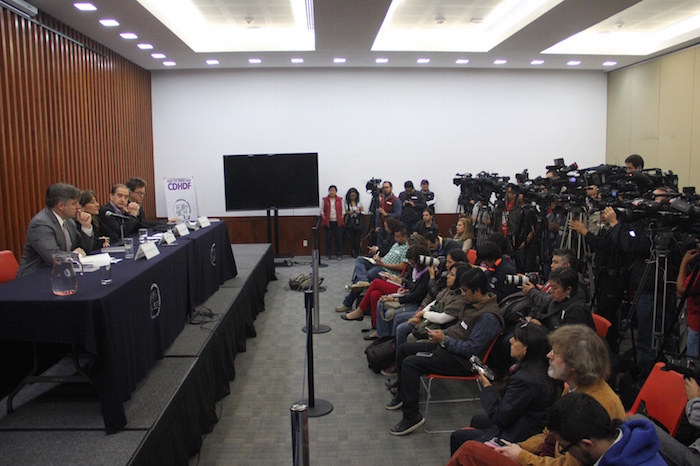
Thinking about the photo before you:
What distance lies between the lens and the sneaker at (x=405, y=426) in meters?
3.23

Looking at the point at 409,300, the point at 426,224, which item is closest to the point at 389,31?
the point at 426,224

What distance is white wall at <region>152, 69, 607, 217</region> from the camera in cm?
955

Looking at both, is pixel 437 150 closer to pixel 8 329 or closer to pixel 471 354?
pixel 471 354

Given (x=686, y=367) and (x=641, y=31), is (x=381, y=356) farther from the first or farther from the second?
(x=641, y=31)

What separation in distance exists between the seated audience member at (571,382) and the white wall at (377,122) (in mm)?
7846

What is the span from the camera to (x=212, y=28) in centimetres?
790

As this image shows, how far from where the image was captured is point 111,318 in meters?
2.34

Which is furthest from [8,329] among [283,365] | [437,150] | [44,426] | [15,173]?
[437,150]

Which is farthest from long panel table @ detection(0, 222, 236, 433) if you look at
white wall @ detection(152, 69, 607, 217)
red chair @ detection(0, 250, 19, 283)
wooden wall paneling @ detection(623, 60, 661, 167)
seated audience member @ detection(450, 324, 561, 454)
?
wooden wall paneling @ detection(623, 60, 661, 167)

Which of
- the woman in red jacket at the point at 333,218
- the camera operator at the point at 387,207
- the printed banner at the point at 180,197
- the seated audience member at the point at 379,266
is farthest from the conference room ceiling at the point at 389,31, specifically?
the seated audience member at the point at 379,266

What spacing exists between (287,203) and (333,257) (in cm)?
150

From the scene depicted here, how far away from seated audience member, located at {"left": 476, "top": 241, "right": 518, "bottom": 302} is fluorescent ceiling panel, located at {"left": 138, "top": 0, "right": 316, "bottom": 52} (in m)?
4.13

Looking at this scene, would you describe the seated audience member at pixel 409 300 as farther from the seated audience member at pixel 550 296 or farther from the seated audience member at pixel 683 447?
the seated audience member at pixel 683 447

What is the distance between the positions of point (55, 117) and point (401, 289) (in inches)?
180
